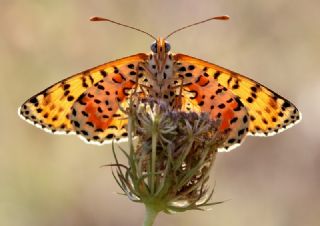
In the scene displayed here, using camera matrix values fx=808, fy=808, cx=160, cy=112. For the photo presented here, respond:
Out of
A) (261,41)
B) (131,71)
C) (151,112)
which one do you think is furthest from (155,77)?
(261,41)

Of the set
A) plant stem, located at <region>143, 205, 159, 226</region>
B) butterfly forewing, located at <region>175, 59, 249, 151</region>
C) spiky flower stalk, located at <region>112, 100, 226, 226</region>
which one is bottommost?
plant stem, located at <region>143, 205, 159, 226</region>

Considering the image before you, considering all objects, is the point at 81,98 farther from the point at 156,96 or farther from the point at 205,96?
the point at 205,96

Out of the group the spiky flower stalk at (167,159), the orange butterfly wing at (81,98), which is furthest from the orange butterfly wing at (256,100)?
the spiky flower stalk at (167,159)

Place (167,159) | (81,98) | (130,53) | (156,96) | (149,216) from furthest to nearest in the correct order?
(130,53) → (81,98) → (156,96) → (167,159) → (149,216)

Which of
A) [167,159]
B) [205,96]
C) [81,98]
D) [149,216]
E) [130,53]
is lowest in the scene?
[149,216]

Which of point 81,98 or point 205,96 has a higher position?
point 205,96

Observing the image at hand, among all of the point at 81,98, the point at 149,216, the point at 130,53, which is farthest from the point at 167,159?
the point at 130,53

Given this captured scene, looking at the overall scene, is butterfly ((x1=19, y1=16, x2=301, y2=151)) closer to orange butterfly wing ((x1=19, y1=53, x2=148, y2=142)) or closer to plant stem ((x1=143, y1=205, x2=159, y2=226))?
orange butterfly wing ((x1=19, y1=53, x2=148, y2=142))

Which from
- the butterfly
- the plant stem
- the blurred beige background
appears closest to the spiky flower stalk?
the plant stem
